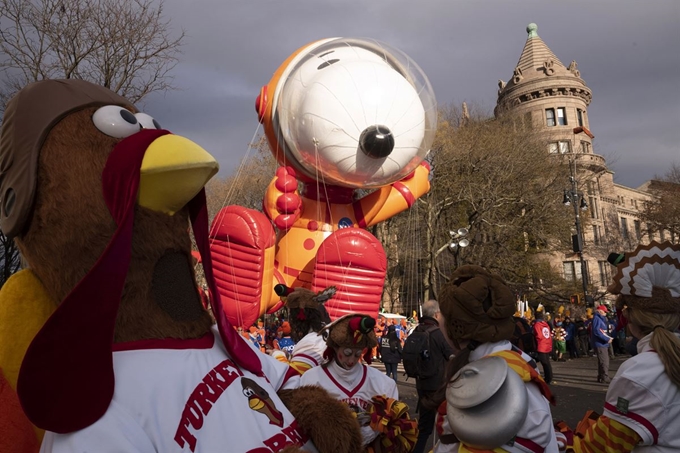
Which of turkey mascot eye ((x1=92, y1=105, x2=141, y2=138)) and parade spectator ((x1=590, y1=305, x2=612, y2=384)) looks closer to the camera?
turkey mascot eye ((x1=92, y1=105, x2=141, y2=138))

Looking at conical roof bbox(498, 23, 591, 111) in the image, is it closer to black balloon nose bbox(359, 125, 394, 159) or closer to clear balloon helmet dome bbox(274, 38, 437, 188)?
clear balloon helmet dome bbox(274, 38, 437, 188)

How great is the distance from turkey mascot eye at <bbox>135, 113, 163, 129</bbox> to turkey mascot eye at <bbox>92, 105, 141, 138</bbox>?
0.09 metres

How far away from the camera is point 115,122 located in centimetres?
176

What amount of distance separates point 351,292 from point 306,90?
255cm

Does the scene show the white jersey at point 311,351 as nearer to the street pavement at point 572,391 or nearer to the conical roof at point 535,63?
the street pavement at point 572,391

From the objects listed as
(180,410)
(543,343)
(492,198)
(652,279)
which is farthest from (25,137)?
(492,198)

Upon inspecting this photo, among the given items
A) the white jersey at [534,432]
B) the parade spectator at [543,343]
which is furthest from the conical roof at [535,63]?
the white jersey at [534,432]

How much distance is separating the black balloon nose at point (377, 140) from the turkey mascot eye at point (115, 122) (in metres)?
5.20

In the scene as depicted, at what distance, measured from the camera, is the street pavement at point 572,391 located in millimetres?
8375

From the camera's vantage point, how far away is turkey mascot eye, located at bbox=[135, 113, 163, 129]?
1.91 m

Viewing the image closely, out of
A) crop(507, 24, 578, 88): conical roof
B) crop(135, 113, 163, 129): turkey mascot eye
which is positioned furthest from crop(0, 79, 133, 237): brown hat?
crop(507, 24, 578, 88): conical roof

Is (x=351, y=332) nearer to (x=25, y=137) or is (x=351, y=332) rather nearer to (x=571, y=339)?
(x=25, y=137)

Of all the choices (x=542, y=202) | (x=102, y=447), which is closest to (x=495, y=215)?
(x=542, y=202)

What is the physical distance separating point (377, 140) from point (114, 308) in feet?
18.3
